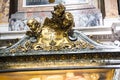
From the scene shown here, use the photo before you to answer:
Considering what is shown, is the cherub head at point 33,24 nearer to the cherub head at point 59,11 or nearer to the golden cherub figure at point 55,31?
the golden cherub figure at point 55,31

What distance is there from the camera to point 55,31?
3492 millimetres

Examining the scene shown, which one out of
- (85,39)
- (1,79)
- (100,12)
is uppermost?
(100,12)

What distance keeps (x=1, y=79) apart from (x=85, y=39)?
1.04 metres

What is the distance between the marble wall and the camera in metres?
4.14

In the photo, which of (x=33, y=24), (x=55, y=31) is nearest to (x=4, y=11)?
(x=33, y=24)

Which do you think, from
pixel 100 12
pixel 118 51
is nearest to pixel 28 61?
pixel 118 51

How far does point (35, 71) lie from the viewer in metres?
3.34

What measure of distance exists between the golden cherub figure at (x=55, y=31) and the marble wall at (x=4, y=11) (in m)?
0.79

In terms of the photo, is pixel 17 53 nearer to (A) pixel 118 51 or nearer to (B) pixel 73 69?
(B) pixel 73 69

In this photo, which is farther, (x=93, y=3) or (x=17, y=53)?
(x=93, y=3)

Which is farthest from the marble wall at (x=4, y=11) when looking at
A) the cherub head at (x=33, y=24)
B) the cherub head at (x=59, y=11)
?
the cherub head at (x=59, y=11)

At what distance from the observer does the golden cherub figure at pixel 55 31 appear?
341cm

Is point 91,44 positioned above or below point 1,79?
above

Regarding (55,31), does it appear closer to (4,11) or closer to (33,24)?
(33,24)
